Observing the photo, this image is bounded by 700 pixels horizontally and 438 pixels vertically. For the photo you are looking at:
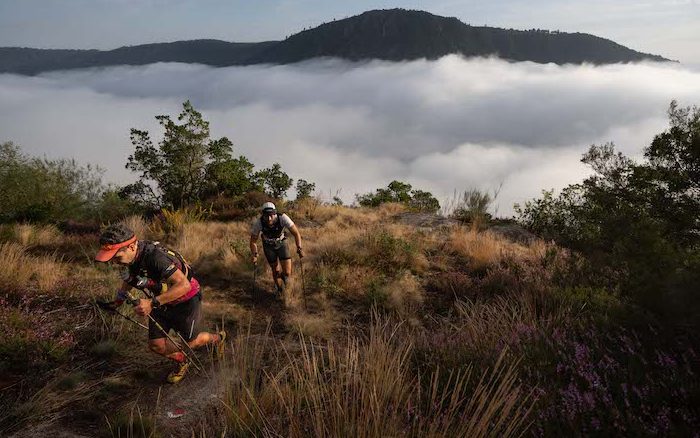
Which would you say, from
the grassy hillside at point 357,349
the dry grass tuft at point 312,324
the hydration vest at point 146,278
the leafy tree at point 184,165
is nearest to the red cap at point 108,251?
the hydration vest at point 146,278

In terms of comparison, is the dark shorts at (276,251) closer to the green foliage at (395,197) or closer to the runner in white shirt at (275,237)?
the runner in white shirt at (275,237)

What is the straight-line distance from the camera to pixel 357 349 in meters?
2.97

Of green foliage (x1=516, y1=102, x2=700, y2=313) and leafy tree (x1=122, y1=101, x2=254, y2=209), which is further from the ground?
green foliage (x1=516, y1=102, x2=700, y2=313)

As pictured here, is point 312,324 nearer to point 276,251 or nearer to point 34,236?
point 276,251

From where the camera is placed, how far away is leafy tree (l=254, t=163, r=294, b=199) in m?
18.5

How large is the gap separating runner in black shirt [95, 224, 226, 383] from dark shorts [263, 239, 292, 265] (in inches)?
99.6

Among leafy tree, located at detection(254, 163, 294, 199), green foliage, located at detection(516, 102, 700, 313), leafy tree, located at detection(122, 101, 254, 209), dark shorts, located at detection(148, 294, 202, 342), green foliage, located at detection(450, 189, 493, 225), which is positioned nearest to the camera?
green foliage, located at detection(516, 102, 700, 313)

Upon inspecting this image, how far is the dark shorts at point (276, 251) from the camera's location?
303 inches

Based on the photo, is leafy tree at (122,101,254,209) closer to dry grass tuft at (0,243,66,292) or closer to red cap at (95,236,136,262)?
dry grass tuft at (0,243,66,292)

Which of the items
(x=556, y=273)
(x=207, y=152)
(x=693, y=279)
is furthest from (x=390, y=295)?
(x=207, y=152)

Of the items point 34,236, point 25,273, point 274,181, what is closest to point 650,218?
point 25,273

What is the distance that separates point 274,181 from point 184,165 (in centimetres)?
466

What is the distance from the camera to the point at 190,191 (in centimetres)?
1628

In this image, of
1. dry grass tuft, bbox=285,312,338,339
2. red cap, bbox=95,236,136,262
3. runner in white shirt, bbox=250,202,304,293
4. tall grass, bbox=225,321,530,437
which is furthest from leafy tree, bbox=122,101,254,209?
tall grass, bbox=225,321,530,437
